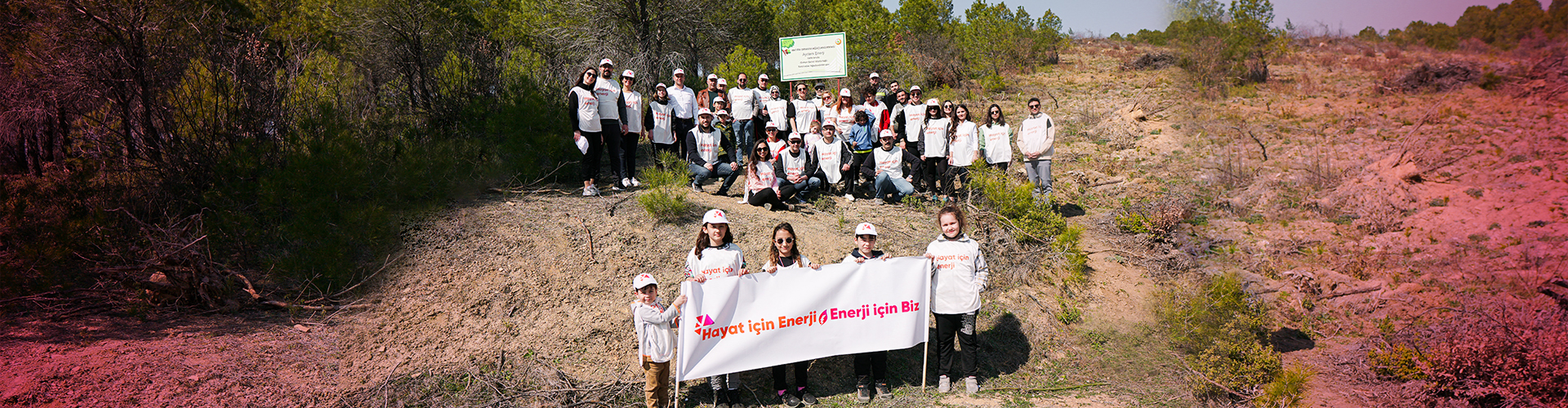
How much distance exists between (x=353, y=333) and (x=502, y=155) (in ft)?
11.6

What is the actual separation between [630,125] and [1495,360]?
8.81m

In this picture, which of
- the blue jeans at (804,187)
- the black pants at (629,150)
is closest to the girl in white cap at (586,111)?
the black pants at (629,150)

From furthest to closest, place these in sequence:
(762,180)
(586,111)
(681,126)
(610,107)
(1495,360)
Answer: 1. (681,126)
2. (762,180)
3. (610,107)
4. (586,111)
5. (1495,360)

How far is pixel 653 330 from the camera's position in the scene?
4.94m

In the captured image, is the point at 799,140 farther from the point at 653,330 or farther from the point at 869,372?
the point at 653,330

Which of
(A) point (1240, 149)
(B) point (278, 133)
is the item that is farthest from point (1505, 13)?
(B) point (278, 133)

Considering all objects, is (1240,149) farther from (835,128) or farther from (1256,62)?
(835,128)

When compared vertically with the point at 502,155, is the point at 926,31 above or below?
above

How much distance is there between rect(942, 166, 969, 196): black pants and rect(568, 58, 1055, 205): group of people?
13mm

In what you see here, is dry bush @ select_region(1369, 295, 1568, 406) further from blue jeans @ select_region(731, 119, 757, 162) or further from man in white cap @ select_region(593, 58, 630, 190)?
man in white cap @ select_region(593, 58, 630, 190)

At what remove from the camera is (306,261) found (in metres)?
6.71

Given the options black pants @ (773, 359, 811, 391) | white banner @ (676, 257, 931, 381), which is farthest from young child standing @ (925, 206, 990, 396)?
black pants @ (773, 359, 811, 391)

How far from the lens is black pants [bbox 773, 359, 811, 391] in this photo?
5680 mm

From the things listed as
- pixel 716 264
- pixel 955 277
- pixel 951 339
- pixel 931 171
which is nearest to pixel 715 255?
pixel 716 264
